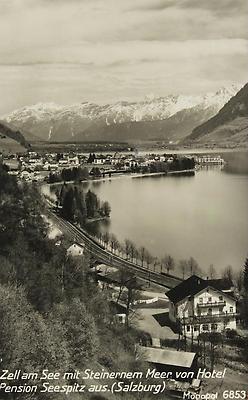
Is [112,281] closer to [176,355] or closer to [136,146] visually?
[176,355]

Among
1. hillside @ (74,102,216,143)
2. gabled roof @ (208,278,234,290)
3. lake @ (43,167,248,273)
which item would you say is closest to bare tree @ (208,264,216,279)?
lake @ (43,167,248,273)

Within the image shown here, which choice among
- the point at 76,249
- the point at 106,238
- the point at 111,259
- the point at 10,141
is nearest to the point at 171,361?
the point at 76,249

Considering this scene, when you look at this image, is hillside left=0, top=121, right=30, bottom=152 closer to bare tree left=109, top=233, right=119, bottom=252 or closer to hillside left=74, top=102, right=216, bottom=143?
bare tree left=109, top=233, right=119, bottom=252

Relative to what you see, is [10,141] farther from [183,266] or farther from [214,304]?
[214,304]

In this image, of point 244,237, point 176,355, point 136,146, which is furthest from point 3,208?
point 136,146

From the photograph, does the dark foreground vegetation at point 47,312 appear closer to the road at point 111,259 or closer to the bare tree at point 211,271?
the road at point 111,259

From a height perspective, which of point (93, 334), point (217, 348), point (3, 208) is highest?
point (3, 208)

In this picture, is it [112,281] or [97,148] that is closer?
[112,281]

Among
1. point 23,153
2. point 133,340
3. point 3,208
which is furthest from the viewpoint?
point 23,153
